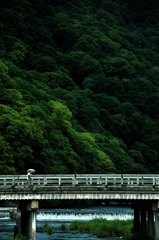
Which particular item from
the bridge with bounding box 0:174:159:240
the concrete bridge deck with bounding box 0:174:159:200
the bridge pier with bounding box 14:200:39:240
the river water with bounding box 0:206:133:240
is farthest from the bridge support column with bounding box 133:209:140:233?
the bridge pier with bounding box 14:200:39:240

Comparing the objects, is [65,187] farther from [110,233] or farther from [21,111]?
[21,111]

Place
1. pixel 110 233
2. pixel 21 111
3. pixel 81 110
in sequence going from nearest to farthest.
A: pixel 110 233, pixel 21 111, pixel 81 110

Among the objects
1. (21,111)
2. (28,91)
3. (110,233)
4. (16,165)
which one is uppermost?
(28,91)

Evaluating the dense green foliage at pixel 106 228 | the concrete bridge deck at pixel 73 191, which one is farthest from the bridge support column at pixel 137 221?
the concrete bridge deck at pixel 73 191

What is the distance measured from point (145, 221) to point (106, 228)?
1101 centimetres

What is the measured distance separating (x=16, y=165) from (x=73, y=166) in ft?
91.6

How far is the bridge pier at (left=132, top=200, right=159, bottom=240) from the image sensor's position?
52688mm

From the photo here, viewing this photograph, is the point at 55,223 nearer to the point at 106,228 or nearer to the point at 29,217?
the point at 106,228

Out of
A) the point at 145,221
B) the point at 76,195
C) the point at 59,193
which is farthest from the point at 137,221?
the point at 59,193

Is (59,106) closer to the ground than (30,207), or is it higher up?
higher up

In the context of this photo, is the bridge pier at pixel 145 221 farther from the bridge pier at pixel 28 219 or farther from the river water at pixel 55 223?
the bridge pier at pixel 28 219

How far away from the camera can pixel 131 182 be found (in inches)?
2168

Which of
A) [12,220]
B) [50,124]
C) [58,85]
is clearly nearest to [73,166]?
[50,124]

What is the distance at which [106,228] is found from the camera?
67250mm
